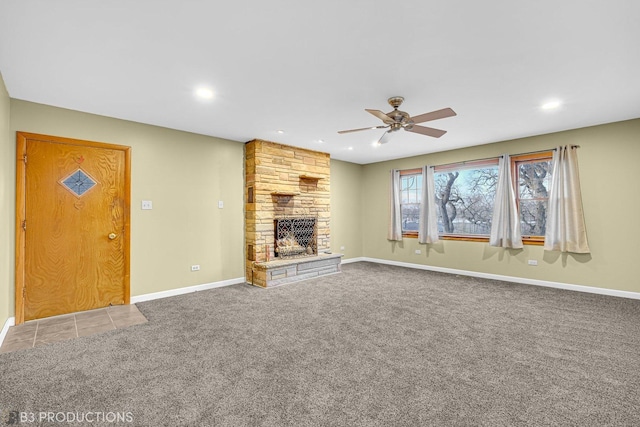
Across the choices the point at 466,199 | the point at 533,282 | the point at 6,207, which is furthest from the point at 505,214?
the point at 6,207

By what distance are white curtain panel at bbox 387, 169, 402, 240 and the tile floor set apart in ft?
16.6

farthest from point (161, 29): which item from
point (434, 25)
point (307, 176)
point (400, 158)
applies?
point (400, 158)

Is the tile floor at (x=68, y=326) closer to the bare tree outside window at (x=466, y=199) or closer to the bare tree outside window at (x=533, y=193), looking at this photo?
the bare tree outside window at (x=466, y=199)

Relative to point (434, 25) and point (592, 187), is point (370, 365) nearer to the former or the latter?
point (434, 25)

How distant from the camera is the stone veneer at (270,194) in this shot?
16.6ft

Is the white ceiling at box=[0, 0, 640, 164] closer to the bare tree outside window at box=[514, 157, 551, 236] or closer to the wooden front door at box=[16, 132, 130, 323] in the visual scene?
the wooden front door at box=[16, 132, 130, 323]

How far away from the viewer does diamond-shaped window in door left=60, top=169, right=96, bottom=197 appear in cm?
361

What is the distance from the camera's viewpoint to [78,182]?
3.68 metres

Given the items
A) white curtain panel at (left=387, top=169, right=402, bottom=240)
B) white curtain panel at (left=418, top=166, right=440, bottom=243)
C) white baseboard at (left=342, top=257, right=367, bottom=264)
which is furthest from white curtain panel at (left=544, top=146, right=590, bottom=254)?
white baseboard at (left=342, top=257, right=367, bottom=264)

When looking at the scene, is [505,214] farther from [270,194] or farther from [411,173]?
[270,194]

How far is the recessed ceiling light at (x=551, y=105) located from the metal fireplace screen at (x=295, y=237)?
397cm

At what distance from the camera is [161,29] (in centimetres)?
211

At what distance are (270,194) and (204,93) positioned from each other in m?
2.27

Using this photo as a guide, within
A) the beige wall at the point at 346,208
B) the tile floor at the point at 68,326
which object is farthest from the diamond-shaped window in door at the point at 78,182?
the beige wall at the point at 346,208
